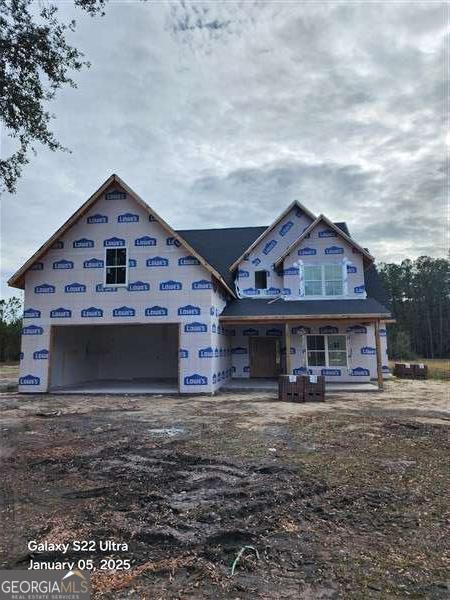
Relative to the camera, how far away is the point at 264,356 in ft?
63.0

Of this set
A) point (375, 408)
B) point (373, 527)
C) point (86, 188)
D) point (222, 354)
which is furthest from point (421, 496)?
point (86, 188)

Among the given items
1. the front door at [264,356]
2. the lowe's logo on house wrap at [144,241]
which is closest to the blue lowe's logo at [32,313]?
the lowe's logo on house wrap at [144,241]

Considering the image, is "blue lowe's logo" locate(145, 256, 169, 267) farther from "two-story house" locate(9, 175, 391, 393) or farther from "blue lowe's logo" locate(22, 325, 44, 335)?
"blue lowe's logo" locate(22, 325, 44, 335)

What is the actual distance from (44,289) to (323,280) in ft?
39.2

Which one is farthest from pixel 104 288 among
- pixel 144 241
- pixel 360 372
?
pixel 360 372

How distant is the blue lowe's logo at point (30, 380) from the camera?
48.1ft

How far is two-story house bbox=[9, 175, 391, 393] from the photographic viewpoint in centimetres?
1460

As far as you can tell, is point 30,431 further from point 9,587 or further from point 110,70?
point 110,70

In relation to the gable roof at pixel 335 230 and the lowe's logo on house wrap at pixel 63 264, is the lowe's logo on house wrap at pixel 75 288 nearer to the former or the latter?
the lowe's logo on house wrap at pixel 63 264

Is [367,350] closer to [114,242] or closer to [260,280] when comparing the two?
[260,280]

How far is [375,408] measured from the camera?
34.7 feet

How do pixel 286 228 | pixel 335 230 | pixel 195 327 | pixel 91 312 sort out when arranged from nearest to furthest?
pixel 195 327 < pixel 91 312 < pixel 335 230 < pixel 286 228
